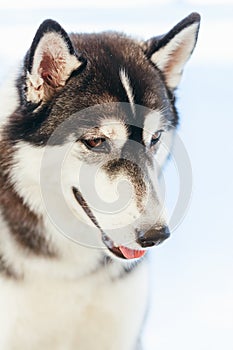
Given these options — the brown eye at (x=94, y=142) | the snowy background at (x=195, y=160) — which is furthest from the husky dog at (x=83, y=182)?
the snowy background at (x=195, y=160)

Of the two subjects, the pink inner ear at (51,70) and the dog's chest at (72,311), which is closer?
the pink inner ear at (51,70)

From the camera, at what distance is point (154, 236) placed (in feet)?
3.92

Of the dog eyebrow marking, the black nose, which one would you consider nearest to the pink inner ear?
the dog eyebrow marking

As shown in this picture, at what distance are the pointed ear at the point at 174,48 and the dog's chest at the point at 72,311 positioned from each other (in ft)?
1.32

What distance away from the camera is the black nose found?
3.91ft

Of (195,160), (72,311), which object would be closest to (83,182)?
(72,311)

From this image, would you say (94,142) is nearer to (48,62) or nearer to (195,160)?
(48,62)

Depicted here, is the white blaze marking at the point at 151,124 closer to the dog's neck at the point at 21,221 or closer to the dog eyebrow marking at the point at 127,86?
the dog eyebrow marking at the point at 127,86

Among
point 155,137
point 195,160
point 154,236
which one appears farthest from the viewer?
point 195,160

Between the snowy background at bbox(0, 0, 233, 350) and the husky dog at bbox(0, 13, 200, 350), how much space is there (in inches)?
6.5

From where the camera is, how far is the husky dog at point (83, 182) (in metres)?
1.23

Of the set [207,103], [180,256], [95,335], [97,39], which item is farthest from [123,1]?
[95,335]

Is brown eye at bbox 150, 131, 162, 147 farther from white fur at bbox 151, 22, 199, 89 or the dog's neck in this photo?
the dog's neck

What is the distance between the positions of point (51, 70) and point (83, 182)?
0.21m
